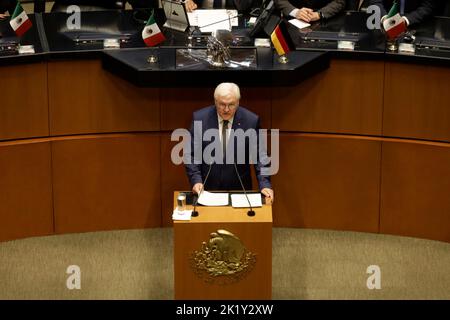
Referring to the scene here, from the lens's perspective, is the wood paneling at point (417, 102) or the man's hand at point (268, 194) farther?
the wood paneling at point (417, 102)

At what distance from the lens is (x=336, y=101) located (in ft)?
24.7

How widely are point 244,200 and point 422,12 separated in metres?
2.53

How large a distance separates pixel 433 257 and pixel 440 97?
109cm

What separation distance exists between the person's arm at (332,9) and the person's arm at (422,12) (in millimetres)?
491

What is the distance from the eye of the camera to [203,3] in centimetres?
878

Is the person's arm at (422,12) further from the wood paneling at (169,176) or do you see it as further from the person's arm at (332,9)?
the wood paneling at (169,176)

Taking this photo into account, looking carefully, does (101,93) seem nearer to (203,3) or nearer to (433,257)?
(203,3)

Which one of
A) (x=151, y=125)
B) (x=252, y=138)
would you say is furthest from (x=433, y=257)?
(x=151, y=125)

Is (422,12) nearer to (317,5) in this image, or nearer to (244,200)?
(317,5)

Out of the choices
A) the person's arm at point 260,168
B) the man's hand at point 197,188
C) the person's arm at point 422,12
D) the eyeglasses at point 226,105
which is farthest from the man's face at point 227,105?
the person's arm at point 422,12

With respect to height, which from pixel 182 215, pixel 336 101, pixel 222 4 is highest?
pixel 222 4

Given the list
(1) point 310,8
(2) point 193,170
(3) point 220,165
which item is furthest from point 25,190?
(1) point 310,8

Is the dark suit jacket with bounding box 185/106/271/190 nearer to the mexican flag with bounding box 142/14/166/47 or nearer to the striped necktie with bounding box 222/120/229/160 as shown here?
the striped necktie with bounding box 222/120/229/160

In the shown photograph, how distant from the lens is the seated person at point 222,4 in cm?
826
